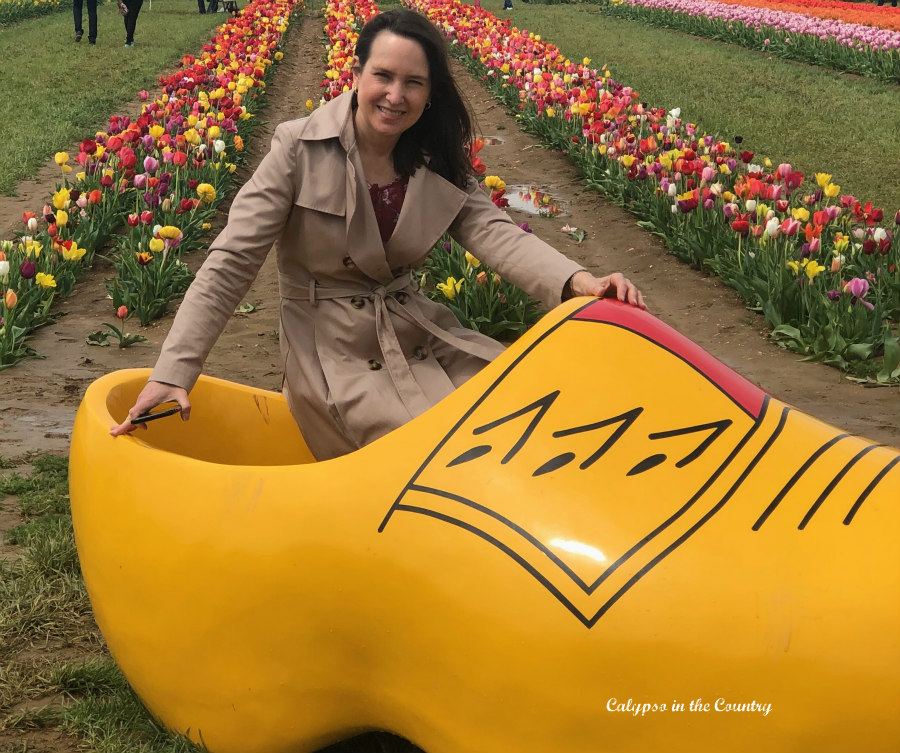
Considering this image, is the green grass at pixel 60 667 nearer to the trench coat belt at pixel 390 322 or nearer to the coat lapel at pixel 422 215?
the trench coat belt at pixel 390 322

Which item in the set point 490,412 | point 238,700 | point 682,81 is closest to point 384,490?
point 490,412

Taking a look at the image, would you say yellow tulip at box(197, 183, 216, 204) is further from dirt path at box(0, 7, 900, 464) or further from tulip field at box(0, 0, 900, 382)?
dirt path at box(0, 7, 900, 464)

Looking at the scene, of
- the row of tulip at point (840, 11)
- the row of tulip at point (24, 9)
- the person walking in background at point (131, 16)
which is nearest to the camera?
the person walking in background at point (131, 16)

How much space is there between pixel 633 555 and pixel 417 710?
433mm

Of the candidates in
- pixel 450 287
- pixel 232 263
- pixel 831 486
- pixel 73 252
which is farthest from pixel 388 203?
pixel 73 252

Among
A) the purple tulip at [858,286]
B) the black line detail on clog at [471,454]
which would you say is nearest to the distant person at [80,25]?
the purple tulip at [858,286]

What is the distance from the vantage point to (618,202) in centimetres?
685

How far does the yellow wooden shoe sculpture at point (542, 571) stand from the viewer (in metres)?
1.36

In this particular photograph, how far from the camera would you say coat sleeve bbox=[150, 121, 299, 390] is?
1.93m

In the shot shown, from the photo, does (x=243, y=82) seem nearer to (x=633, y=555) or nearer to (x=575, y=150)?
(x=575, y=150)

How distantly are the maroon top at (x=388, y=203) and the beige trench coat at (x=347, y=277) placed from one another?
36 mm

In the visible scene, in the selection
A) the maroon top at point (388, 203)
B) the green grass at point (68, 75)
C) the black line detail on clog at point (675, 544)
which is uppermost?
the maroon top at point (388, 203)

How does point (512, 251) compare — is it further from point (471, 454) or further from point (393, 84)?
point (471, 454)

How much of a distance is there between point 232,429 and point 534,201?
16.9ft
